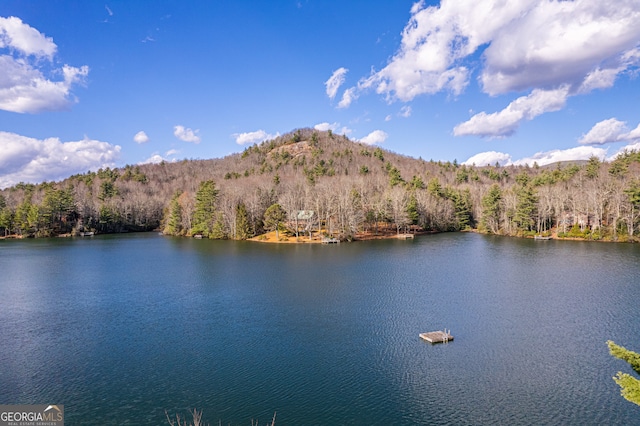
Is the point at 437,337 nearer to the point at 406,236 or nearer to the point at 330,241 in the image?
the point at 330,241

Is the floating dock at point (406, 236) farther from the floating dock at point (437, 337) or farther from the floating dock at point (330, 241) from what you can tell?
the floating dock at point (437, 337)

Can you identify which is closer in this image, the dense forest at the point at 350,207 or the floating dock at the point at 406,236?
the dense forest at the point at 350,207

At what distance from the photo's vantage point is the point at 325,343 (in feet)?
77.6

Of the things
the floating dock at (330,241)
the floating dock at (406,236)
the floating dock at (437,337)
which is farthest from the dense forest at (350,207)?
the floating dock at (437,337)

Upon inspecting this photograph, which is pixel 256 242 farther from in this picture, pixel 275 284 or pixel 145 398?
pixel 145 398

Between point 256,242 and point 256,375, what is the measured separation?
57.7 meters

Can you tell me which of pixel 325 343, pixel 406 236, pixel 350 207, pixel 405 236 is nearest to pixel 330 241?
pixel 350 207

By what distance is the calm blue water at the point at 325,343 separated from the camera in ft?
Result: 55.8

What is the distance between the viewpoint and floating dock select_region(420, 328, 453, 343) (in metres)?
23.3

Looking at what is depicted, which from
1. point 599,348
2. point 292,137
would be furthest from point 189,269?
point 292,137

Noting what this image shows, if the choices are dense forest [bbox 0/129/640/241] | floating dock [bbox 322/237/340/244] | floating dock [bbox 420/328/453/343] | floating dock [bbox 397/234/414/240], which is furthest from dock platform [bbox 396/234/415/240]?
A: floating dock [bbox 420/328/453/343]

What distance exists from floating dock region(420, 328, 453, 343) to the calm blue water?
46cm

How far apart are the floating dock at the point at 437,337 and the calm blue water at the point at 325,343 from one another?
463 millimetres

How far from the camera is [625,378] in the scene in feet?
26.1
